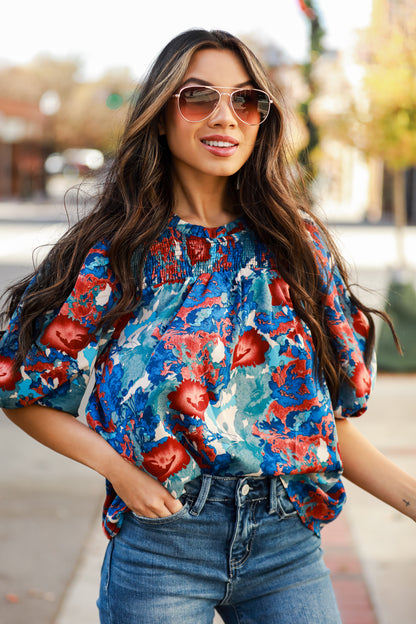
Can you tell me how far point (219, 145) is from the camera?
1.73 meters


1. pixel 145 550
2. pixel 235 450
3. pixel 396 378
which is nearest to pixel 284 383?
pixel 235 450

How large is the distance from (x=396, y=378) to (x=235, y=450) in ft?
17.6

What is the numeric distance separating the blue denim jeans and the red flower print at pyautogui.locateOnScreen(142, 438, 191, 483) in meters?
0.07

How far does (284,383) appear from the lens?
1647 mm

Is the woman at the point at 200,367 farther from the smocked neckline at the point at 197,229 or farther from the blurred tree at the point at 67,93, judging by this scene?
the blurred tree at the point at 67,93

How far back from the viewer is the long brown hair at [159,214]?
5.49 feet

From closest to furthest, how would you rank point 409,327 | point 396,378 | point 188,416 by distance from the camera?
1. point 188,416
2. point 396,378
3. point 409,327

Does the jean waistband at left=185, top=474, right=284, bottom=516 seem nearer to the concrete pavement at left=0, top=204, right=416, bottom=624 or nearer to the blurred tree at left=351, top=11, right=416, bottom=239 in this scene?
the concrete pavement at left=0, top=204, right=416, bottom=624

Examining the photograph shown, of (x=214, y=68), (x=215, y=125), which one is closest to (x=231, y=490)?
(x=215, y=125)

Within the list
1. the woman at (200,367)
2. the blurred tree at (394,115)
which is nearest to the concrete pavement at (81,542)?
the woman at (200,367)

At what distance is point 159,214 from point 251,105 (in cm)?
33

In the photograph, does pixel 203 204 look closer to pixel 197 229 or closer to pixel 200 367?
pixel 197 229

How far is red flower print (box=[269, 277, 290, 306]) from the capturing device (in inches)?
66.4

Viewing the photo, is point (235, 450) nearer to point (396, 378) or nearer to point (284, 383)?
point (284, 383)
